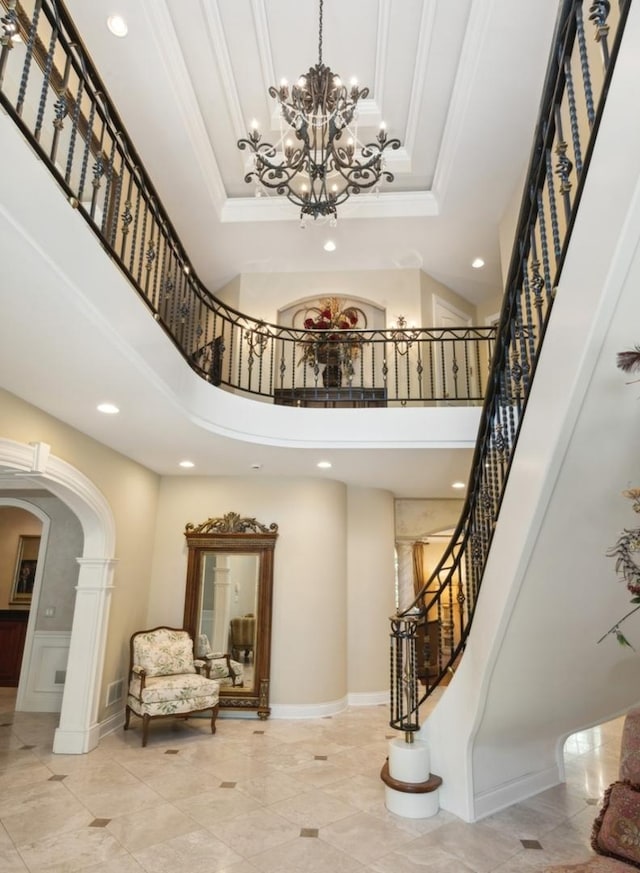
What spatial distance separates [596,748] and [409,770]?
283cm

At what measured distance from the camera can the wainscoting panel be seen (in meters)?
6.57

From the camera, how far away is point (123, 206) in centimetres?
575

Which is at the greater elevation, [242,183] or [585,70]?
[242,183]

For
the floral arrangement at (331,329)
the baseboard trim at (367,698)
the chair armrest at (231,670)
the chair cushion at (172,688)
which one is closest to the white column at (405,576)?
the baseboard trim at (367,698)

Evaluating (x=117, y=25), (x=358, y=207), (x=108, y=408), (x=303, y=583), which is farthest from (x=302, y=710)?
(x=117, y=25)

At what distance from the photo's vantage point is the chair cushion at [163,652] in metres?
5.77

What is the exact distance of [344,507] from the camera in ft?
24.2

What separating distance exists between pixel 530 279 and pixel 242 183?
15.0 feet

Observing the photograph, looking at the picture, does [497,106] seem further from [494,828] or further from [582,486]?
[494,828]

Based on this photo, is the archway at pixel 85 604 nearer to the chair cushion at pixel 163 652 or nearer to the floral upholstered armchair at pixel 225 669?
the chair cushion at pixel 163 652

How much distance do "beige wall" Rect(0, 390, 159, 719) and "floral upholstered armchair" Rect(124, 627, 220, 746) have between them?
27cm

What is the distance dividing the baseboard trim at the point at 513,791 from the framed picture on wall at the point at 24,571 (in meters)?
7.27

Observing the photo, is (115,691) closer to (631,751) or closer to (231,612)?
(231,612)

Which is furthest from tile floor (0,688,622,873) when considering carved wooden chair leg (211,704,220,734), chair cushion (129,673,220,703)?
chair cushion (129,673,220,703)
